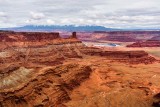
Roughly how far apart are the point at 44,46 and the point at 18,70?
49155 millimetres

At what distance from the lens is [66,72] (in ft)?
136

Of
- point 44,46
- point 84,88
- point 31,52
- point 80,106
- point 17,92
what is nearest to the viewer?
point 17,92

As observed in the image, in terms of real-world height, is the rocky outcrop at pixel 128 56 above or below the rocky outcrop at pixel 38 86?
below

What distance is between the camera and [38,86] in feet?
116

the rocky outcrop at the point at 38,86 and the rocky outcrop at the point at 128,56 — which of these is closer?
the rocky outcrop at the point at 38,86

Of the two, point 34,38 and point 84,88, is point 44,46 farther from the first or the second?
point 84,88

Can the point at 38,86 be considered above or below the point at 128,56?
above

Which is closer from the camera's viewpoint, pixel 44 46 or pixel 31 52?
pixel 31 52

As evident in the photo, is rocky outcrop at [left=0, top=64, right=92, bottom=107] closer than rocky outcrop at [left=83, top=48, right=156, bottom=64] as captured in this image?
Yes

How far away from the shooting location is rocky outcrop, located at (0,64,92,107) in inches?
1291

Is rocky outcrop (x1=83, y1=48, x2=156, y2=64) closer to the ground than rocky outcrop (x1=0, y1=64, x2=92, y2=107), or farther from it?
closer to the ground

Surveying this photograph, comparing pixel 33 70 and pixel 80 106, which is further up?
pixel 33 70

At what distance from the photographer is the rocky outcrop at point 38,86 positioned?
32781 mm

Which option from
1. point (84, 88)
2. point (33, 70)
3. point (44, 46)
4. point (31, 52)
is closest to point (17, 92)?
point (33, 70)
